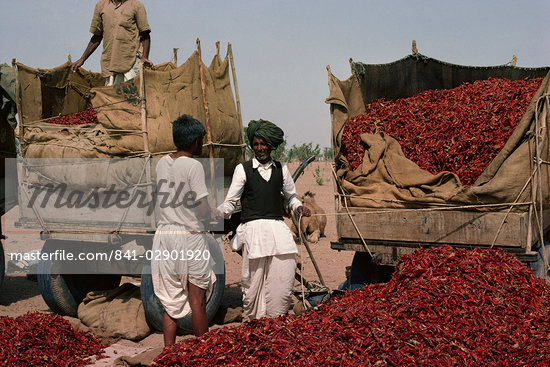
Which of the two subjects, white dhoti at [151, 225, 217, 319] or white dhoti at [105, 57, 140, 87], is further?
white dhoti at [105, 57, 140, 87]

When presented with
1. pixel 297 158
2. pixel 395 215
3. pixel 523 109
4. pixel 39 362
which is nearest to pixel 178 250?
pixel 39 362

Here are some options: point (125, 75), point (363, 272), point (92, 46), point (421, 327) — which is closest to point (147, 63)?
point (125, 75)

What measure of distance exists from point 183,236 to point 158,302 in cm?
159

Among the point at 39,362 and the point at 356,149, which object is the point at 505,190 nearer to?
the point at 356,149

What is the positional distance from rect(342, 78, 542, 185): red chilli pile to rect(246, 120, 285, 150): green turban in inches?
48.4

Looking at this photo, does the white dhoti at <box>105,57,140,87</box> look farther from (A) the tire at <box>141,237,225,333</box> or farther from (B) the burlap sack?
(B) the burlap sack

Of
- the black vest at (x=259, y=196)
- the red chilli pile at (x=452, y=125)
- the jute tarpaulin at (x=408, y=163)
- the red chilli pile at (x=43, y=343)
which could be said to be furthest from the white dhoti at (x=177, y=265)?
the red chilli pile at (x=452, y=125)

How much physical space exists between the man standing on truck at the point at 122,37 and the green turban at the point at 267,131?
8.87 ft

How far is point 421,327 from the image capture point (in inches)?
147

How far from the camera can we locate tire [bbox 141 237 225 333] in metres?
5.64

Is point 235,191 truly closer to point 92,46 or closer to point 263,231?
point 263,231

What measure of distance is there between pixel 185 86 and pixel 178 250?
212 centimetres

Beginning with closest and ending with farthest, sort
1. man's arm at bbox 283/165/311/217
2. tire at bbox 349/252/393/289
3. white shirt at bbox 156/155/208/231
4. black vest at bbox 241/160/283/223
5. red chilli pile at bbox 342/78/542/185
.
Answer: white shirt at bbox 156/155/208/231 < black vest at bbox 241/160/283/223 < man's arm at bbox 283/165/311/217 < red chilli pile at bbox 342/78/542/185 < tire at bbox 349/252/393/289

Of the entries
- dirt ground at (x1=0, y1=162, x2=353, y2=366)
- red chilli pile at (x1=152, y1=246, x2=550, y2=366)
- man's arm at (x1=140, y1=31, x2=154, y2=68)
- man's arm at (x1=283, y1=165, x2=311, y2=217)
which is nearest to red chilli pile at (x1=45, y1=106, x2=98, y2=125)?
man's arm at (x1=140, y1=31, x2=154, y2=68)
